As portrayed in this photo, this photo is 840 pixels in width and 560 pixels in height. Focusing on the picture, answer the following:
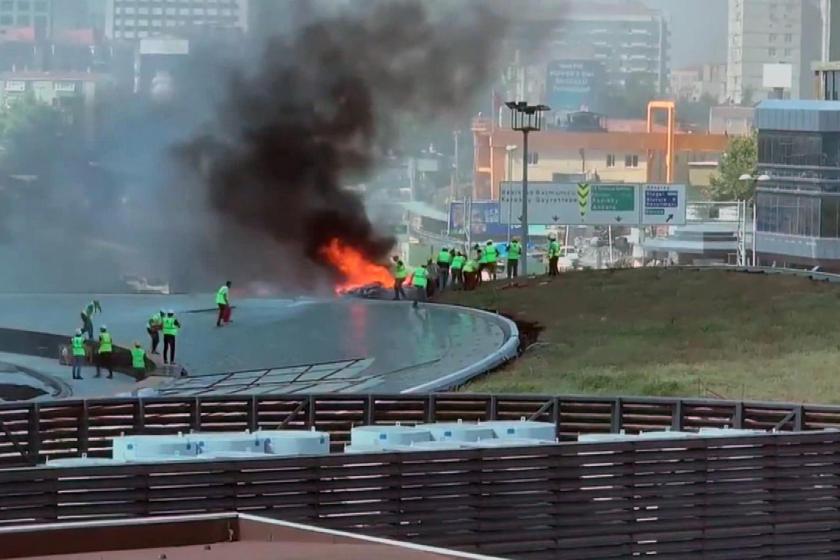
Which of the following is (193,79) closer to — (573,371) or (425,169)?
(573,371)

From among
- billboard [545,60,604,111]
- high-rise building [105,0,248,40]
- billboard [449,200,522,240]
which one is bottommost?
billboard [449,200,522,240]

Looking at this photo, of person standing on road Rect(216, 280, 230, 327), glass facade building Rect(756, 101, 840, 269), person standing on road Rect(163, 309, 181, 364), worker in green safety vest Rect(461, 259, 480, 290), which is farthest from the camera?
glass facade building Rect(756, 101, 840, 269)

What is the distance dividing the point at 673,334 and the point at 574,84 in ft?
335

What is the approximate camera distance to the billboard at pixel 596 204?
68.1m

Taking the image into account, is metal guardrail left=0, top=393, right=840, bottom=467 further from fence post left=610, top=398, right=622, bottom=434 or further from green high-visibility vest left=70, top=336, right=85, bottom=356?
green high-visibility vest left=70, top=336, right=85, bottom=356

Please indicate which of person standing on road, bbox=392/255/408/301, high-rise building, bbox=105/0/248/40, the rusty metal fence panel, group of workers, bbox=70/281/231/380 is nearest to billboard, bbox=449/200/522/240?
high-rise building, bbox=105/0/248/40

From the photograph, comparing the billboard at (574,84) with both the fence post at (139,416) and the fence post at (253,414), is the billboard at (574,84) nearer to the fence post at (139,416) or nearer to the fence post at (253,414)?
the fence post at (253,414)

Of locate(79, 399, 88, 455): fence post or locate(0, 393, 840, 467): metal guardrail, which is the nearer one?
locate(0, 393, 840, 467): metal guardrail

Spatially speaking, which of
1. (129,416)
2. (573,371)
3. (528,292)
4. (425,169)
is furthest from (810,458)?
(425,169)

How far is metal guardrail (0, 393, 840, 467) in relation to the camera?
61.8 ft

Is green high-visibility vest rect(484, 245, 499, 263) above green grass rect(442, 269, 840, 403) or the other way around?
above

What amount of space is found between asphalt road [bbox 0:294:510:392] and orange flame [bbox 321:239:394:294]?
513cm

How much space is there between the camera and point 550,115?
125875 mm

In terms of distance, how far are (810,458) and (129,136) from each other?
5361 cm
